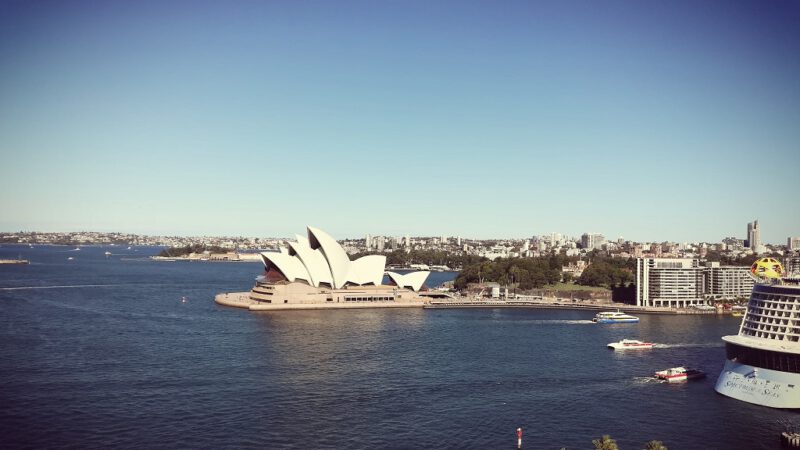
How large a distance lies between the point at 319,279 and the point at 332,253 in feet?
7.20

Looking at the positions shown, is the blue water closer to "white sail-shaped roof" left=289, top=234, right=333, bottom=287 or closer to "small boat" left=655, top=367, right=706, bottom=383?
"small boat" left=655, top=367, right=706, bottom=383

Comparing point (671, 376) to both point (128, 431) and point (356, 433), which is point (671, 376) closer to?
point (356, 433)

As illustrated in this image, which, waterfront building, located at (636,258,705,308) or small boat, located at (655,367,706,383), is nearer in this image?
small boat, located at (655,367,706,383)

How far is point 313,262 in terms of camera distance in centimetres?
4784

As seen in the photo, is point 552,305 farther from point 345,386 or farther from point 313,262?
point 345,386

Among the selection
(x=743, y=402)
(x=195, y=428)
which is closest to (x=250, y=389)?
(x=195, y=428)

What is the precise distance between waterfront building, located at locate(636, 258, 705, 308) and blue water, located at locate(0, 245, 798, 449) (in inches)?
529

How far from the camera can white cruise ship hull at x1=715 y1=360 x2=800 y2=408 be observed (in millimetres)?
19547

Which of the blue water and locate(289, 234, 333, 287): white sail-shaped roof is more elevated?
locate(289, 234, 333, 287): white sail-shaped roof

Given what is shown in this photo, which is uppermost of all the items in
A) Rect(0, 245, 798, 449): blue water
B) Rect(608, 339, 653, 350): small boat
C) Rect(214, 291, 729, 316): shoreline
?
Rect(214, 291, 729, 316): shoreline

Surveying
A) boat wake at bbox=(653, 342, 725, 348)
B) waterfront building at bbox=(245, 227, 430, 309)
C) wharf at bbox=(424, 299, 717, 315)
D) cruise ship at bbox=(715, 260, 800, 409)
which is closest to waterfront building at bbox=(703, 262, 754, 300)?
wharf at bbox=(424, 299, 717, 315)

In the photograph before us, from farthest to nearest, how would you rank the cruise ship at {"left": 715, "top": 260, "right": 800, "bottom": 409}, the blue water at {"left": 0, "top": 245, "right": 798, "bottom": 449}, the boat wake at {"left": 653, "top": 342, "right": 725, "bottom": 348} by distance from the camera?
1. the boat wake at {"left": 653, "top": 342, "right": 725, "bottom": 348}
2. the cruise ship at {"left": 715, "top": 260, "right": 800, "bottom": 409}
3. the blue water at {"left": 0, "top": 245, "right": 798, "bottom": 449}

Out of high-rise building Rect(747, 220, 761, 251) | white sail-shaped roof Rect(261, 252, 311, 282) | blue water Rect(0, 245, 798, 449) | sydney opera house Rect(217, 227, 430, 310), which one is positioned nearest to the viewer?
blue water Rect(0, 245, 798, 449)

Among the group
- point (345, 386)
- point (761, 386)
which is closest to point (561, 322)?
point (761, 386)
